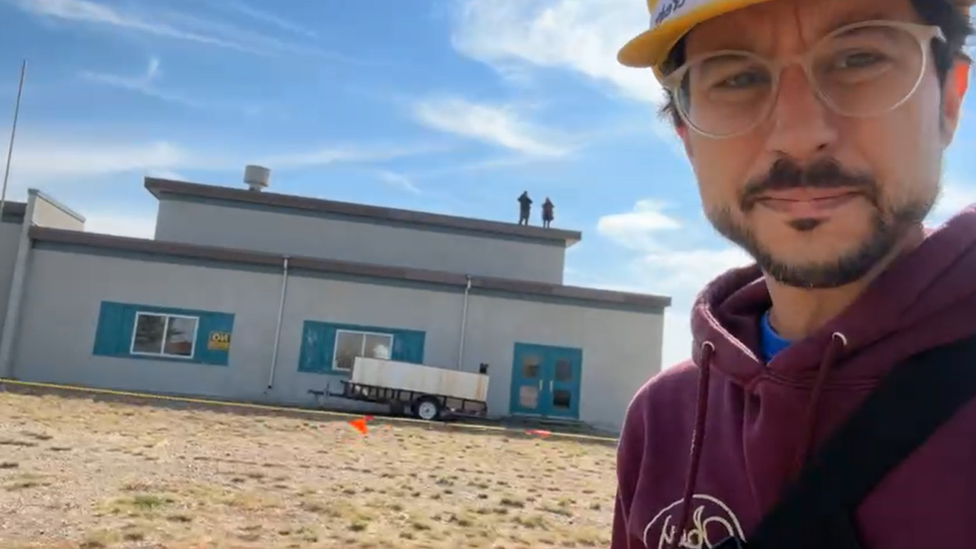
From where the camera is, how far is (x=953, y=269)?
3.89ft

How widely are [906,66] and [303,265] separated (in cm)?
2166

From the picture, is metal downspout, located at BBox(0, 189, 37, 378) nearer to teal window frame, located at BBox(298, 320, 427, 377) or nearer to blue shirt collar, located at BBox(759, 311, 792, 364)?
teal window frame, located at BBox(298, 320, 427, 377)

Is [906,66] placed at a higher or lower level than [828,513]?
higher

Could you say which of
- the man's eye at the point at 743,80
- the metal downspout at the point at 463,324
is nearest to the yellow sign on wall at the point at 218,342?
the metal downspout at the point at 463,324

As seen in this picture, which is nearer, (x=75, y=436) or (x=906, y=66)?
(x=906, y=66)

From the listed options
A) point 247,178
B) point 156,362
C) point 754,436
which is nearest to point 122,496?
point 754,436

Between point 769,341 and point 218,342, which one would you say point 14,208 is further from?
point 769,341

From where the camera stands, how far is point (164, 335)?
70.2 feet

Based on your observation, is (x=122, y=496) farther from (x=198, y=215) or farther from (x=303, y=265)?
(x=198, y=215)

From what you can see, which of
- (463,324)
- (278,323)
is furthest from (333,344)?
(463,324)

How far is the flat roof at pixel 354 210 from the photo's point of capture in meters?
25.2

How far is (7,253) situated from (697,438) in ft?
79.5

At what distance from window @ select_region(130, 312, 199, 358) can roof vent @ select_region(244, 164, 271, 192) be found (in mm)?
6995

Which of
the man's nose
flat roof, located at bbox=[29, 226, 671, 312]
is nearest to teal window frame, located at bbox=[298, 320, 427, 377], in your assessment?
flat roof, located at bbox=[29, 226, 671, 312]
